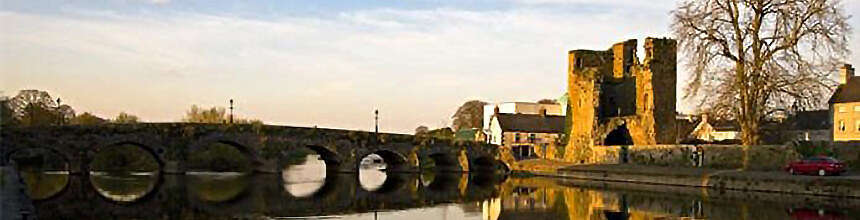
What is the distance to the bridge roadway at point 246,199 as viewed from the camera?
23.2 m

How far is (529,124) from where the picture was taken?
71.5 metres

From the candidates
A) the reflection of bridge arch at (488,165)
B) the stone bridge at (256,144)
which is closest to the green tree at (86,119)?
the stone bridge at (256,144)

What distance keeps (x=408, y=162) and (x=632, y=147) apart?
14.7m

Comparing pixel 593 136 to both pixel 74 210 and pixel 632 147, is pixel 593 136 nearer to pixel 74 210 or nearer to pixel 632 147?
pixel 632 147

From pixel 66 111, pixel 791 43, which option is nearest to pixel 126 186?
pixel 791 43

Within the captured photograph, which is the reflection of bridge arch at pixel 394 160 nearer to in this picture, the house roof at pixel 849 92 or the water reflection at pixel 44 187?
the water reflection at pixel 44 187

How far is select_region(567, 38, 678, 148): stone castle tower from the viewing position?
1817 inches

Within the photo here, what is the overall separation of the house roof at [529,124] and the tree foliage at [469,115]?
2188 centimetres

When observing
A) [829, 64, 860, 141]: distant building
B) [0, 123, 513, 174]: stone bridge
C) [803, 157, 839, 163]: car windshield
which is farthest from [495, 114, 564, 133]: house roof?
[803, 157, 839, 163]: car windshield

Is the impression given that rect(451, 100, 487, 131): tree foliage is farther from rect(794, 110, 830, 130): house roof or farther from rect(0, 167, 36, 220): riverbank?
rect(0, 167, 36, 220): riverbank

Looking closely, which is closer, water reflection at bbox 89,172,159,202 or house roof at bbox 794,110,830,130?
water reflection at bbox 89,172,159,202

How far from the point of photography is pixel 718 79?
1404 inches

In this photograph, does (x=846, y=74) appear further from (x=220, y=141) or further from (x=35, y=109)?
(x=35, y=109)

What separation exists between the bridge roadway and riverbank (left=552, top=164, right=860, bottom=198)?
221 inches
